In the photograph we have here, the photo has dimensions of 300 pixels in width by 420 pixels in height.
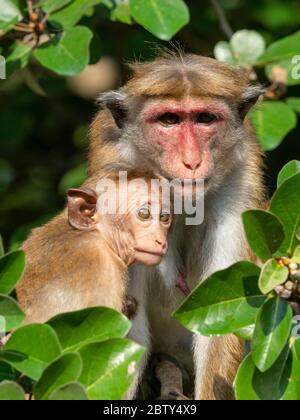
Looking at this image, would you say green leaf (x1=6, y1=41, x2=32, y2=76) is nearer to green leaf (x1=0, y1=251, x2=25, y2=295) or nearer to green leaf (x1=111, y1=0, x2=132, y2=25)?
green leaf (x1=111, y1=0, x2=132, y2=25)

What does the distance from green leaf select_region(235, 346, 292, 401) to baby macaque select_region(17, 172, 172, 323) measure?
38.6 inches

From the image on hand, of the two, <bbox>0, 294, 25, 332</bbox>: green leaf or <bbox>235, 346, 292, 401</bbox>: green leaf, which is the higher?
<bbox>0, 294, 25, 332</bbox>: green leaf

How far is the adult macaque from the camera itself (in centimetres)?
645

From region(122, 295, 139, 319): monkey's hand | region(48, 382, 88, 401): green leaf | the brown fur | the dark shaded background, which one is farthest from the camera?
the dark shaded background

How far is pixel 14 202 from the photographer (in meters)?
10.8

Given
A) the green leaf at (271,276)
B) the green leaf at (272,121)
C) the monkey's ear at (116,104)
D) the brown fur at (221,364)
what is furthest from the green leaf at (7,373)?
the green leaf at (272,121)

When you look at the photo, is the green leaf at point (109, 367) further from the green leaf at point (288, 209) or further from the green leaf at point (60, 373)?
the green leaf at point (288, 209)

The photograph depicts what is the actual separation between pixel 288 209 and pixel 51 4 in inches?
102

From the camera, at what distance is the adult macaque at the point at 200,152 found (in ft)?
21.2

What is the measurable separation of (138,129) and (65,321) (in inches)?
82.4

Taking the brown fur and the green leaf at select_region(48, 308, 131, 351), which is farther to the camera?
the brown fur

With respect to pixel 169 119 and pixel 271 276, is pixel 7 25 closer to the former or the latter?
pixel 169 119

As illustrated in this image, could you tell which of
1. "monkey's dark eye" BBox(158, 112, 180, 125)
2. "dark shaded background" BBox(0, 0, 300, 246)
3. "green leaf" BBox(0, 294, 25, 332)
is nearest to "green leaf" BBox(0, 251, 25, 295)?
"green leaf" BBox(0, 294, 25, 332)

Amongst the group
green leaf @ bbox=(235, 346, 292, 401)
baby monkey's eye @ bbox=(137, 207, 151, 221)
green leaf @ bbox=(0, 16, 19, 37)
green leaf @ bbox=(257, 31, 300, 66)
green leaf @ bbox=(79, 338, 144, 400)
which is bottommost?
green leaf @ bbox=(235, 346, 292, 401)
